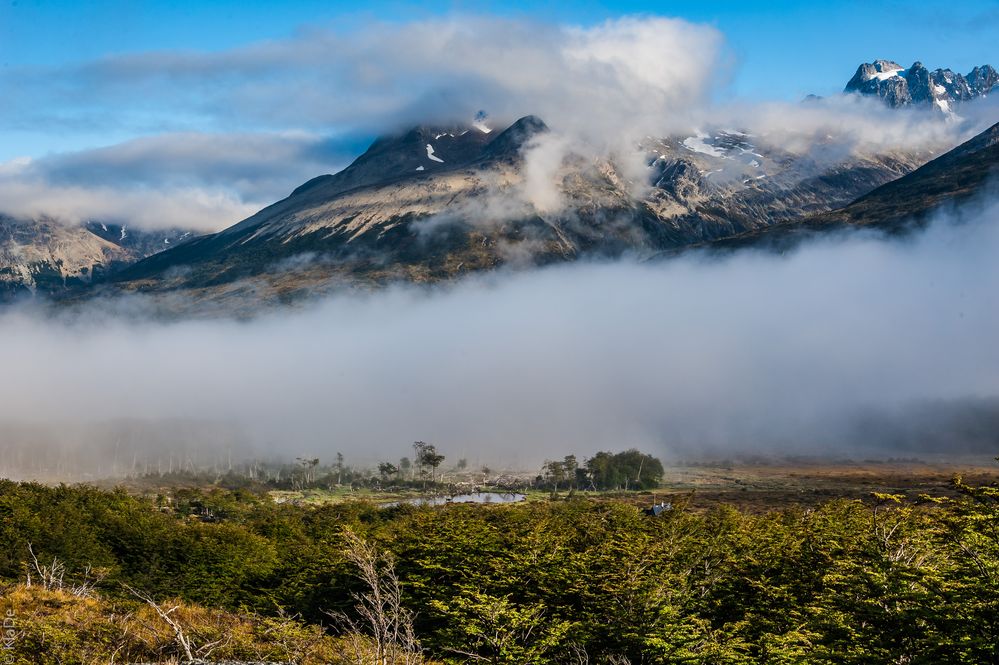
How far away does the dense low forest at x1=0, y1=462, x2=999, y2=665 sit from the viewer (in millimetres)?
29953

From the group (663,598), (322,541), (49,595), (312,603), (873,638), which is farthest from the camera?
(322,541)

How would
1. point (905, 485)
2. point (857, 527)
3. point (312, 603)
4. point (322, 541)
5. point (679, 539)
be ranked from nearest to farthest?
point (857, 527) → point (679, 539) → point (312, 603) → point (322, 541) → point (905, 485)

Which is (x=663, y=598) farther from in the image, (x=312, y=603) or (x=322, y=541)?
(x=322, y=541)

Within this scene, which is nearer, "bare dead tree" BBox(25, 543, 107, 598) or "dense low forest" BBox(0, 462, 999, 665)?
"dense low forest" BBox(0, 462, 999, 665)

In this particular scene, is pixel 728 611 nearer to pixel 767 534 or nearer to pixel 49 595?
pixel 767 534

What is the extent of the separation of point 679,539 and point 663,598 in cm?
1771

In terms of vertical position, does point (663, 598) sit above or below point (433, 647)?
above

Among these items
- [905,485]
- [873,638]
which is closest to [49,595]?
[873,638]

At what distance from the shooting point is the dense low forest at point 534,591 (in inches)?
1179

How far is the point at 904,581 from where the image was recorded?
102 feet

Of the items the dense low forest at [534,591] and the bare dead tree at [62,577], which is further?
the bare dead tree at [62,577]

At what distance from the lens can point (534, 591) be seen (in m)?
49.4

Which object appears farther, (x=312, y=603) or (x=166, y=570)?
(x=166, y=570)

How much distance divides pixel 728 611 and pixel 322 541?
50209 mm
